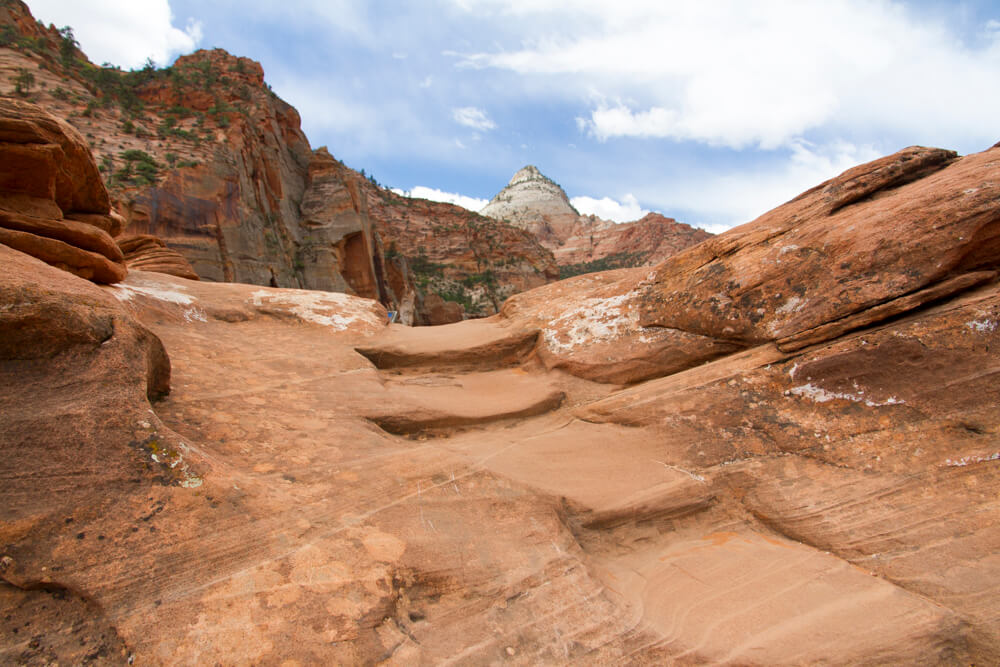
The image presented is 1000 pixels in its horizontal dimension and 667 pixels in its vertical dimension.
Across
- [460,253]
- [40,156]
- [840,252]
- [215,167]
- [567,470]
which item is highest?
[460,253]

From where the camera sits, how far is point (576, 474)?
4496 mm

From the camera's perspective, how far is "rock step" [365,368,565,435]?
5.40m

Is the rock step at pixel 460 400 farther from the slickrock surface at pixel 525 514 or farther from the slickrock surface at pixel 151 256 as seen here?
the slickrock surface at pixel 151 256

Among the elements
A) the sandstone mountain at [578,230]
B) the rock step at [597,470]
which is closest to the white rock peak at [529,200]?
the sandstone mountain at [578,230]

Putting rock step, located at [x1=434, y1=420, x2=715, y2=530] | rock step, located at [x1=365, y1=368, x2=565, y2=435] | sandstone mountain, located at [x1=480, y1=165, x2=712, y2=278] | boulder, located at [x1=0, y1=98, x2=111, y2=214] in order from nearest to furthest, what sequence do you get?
rock step, located at [x1=434, y1=420, x2=715, y2=530]
boulder, located at [x1=0, y1=98, x2=111, y2=214]
rock step, located at [x1=365, y1=368, x2=565, y2=435]
sandstone mountain, located at [x1=480, y1=165, x2=712, y2=278]

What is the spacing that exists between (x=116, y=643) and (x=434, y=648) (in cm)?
157

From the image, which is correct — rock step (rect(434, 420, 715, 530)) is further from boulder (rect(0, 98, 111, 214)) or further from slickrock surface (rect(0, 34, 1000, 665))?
boulder (rect(0, 98, 111, 214))

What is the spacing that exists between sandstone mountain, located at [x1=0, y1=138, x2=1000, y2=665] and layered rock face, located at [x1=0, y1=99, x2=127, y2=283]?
58cm

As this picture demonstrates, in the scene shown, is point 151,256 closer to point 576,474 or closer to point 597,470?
point 576,474

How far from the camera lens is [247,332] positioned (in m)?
7.02

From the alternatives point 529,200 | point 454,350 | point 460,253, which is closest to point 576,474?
point 454,350

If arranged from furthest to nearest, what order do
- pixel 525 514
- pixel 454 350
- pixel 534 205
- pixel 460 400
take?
pixel 534 205 → pixel 454 350 → pixel 460 400 → pixel 525 514

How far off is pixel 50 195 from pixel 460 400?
556 centimetres

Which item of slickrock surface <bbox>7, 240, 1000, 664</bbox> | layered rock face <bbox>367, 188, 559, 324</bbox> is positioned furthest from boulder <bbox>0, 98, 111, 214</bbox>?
layered rock face <bbox>367, 188, 559, 324</bbox>
